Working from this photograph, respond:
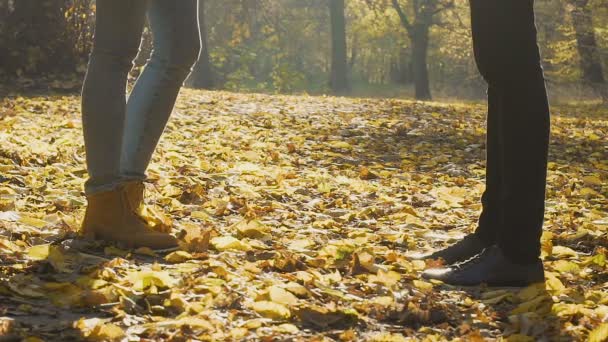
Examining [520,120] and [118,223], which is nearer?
[520,120]

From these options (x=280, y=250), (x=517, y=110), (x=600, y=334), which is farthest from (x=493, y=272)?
(x=280, y=250)

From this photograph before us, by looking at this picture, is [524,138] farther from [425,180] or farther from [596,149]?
[596,149]

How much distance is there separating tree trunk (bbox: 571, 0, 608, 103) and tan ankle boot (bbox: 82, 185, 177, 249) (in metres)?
19.8

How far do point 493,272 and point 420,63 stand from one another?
20.7m

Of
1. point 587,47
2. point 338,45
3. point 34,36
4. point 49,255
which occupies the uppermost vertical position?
point 338,45

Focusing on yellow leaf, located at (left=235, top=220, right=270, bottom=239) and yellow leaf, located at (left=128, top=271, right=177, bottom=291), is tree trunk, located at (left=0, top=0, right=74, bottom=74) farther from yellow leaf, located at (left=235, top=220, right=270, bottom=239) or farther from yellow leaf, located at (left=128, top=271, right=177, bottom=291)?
yellow leaf, located at (left=128, top=271, right=177, bottom=291)

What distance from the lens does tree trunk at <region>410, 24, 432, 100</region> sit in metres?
22.9

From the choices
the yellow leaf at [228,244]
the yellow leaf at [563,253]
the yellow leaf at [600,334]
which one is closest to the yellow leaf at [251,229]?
the yellow leaf at [228,244]

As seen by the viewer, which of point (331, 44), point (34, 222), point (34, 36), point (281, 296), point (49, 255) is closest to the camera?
point (281, 296)

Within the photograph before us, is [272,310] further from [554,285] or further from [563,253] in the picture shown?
[563,253]

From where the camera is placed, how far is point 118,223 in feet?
9.96

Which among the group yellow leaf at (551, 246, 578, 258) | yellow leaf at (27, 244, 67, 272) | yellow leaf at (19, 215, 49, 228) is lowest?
yellow leaf at (551, 246, 578, 258)

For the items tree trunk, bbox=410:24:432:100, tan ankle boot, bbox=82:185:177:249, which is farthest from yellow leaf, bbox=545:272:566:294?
tree trunk, bbox=410:24:432:100

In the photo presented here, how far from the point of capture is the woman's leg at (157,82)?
3.10 m
